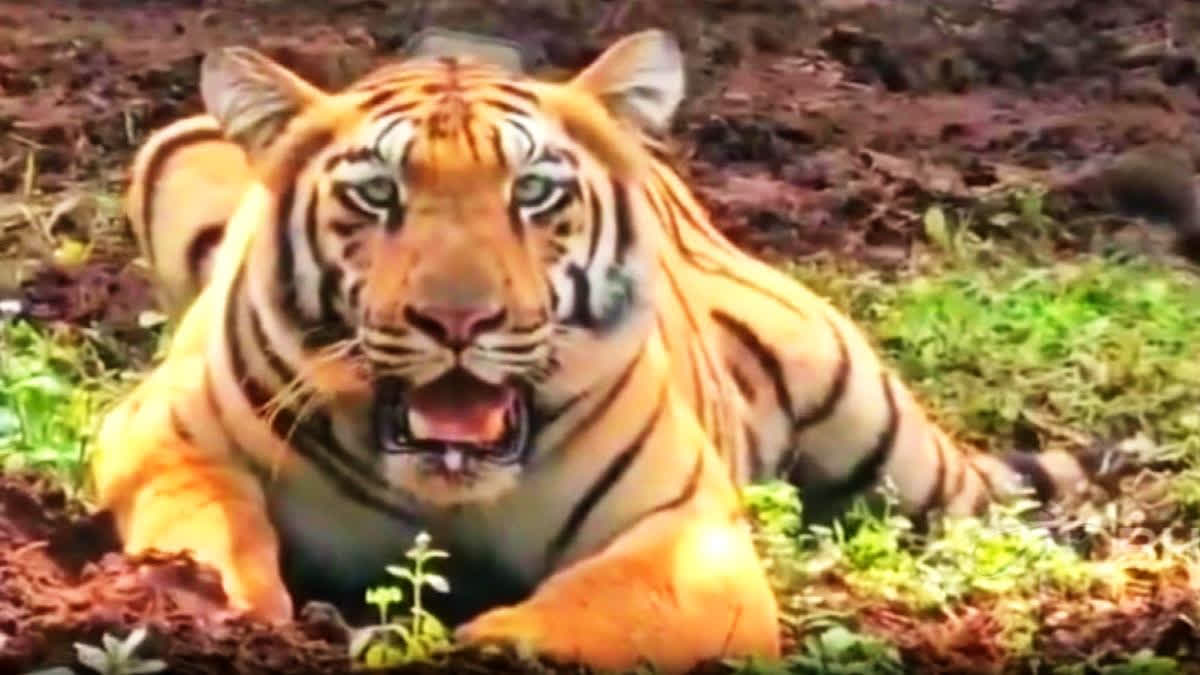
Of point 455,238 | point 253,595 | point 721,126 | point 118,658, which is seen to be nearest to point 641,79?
point 721,126

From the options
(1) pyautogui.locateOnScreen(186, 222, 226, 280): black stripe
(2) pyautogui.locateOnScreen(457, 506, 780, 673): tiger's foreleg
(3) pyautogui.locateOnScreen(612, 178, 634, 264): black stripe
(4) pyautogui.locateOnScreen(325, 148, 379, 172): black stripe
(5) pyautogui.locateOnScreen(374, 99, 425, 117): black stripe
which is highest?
(5) pyautogui.locateOnScreen(374, 99, 425, 117): black stripe

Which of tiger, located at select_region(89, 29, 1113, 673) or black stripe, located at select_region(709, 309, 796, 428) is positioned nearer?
tiger, located at select_region(89, 29, 1113, 673)

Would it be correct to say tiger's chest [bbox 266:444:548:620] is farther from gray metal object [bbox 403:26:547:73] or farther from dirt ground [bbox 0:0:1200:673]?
gray metal object [bbox 403:26:547:73]

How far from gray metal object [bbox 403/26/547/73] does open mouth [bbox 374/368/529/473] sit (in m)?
0.26

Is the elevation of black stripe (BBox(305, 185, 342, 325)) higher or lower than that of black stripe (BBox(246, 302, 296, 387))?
higher

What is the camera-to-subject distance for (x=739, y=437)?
2.66 m

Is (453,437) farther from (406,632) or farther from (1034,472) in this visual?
(1034,472)

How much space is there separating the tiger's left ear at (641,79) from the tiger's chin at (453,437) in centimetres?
25

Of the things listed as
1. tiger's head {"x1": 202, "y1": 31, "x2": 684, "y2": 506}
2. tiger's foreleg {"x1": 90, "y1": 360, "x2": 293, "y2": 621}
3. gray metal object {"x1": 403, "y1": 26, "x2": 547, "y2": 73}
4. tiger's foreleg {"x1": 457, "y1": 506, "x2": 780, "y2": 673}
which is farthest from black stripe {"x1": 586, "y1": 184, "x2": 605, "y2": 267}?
tiger's foreleg {"x1": 90, "y1": 360, "x2": 293, "y2": 621}

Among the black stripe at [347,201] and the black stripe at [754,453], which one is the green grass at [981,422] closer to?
the black stripe at [754,453]

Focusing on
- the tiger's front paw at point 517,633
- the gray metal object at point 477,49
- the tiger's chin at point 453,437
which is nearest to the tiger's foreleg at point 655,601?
the tiger's front paw at point 517,633

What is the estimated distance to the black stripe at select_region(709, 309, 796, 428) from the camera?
269 centimetres

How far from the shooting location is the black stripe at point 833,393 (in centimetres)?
269

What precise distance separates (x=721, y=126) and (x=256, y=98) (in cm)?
39
